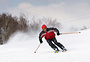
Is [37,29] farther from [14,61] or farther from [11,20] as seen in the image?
[14,61]

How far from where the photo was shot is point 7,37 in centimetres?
3497

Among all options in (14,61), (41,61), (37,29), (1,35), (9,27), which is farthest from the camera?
(37,29)

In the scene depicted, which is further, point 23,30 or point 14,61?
point 23,30

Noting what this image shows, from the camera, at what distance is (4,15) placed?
36.7 m

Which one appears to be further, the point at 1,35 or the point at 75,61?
the point at 1,35

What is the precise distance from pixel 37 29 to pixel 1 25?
11.5 m

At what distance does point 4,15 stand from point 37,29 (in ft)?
35.7

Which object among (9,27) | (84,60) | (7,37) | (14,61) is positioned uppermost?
(84,60)

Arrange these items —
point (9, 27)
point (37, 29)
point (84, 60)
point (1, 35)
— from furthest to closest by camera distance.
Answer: point (37, 29) → point (9, 27) → point (1, 35) → point (84, 60)

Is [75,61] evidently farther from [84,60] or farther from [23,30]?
[23,30]

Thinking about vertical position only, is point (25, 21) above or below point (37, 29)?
above

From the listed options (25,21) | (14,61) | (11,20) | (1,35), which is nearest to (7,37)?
(1,35)

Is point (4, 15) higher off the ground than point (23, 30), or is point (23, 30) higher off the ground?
point (4, 15)

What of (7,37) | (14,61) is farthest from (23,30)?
(14,61)
